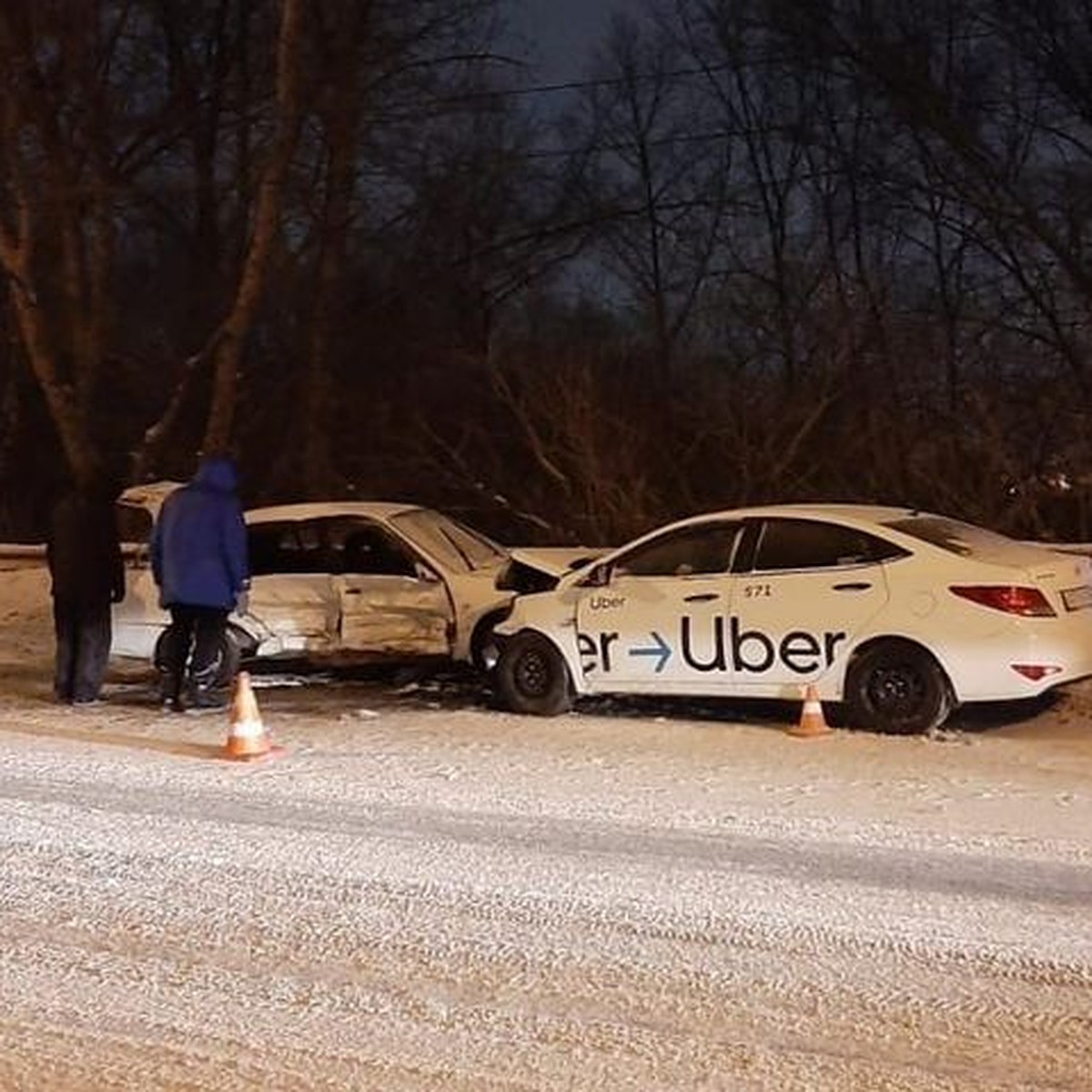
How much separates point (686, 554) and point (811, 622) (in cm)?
117

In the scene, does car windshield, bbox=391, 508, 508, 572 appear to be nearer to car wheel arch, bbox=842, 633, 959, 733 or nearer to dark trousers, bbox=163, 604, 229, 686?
dark trousers, bbox=163, 604, 229, 686

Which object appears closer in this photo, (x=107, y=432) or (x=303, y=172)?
(x=303, y=172)

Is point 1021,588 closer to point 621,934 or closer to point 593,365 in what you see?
point 621,934

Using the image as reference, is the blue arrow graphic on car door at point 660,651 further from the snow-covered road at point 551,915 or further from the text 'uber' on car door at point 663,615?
the snow-covered road at point 551,915

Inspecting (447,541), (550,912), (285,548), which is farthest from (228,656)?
(550,912)

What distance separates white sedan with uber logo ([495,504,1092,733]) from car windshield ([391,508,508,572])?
67.1 inches

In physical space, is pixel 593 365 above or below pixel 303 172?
below

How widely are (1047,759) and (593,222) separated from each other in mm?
23198

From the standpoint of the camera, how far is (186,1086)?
196 inches

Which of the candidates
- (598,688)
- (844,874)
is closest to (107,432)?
(598,688)

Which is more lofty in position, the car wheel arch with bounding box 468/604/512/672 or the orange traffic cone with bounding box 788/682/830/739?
the car wheel arch with bounding box 468/604/512/672

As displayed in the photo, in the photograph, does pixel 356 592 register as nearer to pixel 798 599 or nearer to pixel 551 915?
pixel 798 599

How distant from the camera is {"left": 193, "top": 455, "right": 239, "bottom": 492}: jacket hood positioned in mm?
12477

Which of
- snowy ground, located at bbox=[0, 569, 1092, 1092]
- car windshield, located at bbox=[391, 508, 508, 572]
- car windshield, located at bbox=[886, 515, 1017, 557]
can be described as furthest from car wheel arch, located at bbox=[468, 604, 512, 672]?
car windshield, located at bbox=[886, 515, 1017, 557]
